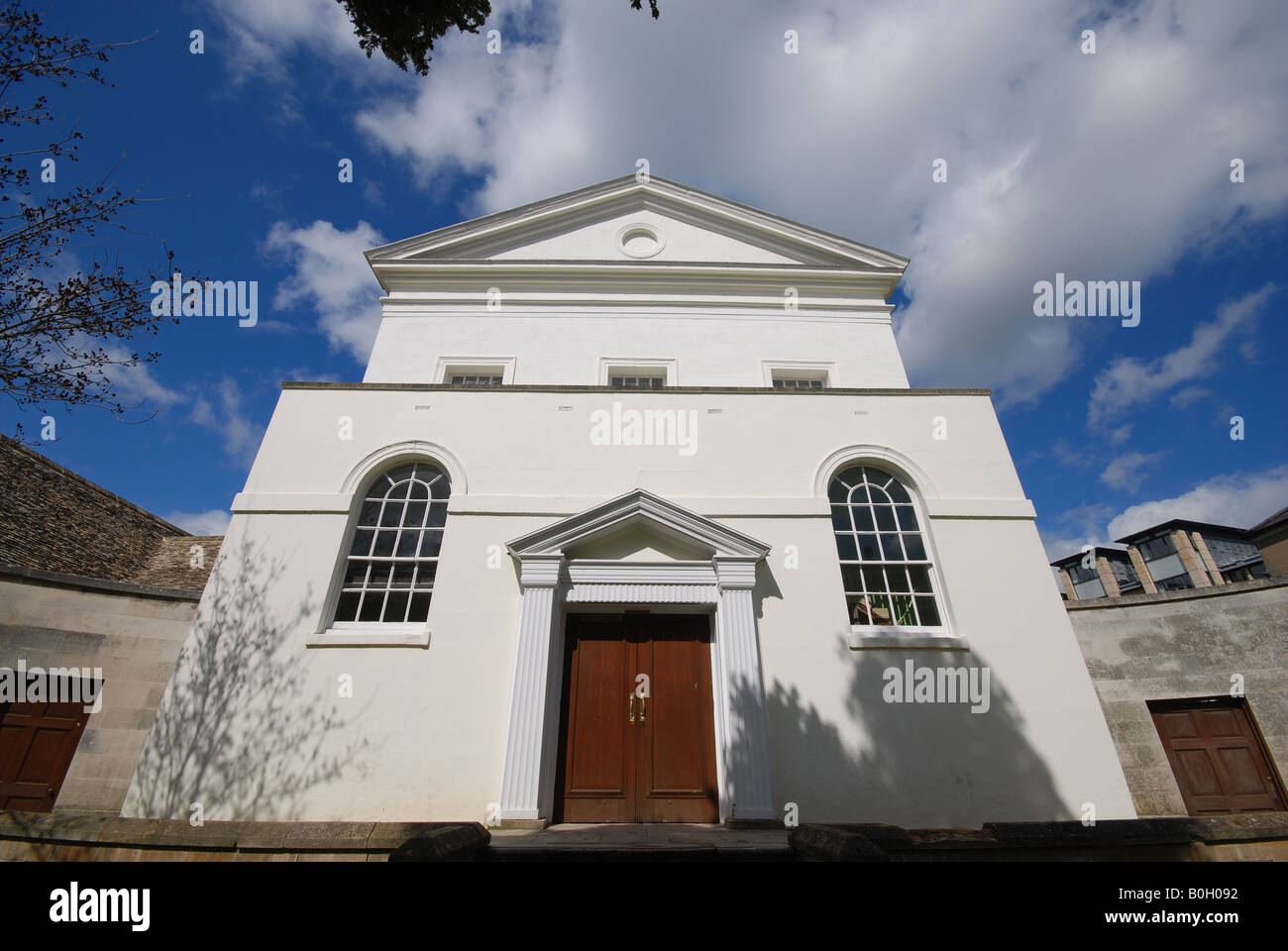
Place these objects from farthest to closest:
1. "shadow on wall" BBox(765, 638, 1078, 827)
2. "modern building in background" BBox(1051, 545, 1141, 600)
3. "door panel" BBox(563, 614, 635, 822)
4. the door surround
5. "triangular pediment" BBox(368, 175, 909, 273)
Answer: "modern building in background" BBox(1051, 545, 1141, 600) → "triangular pediment" BBox(368, 175, 909, 273) → "door panel" BBox(563, 614, 635, 822) → "shadow on wall" BBox(765, 638, 1078, 827) → the door surround

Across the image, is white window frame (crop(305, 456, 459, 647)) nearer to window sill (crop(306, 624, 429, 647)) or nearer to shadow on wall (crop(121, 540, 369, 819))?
window sill (crop(306, 624, 429, 647))

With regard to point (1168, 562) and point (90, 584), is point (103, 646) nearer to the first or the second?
point (90, 584)

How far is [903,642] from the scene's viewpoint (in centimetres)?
683

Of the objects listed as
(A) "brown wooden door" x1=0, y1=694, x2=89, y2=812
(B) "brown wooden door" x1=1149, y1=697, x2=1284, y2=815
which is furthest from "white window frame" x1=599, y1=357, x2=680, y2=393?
(A) "brown wooden door" x1=0, y1=694, x2=89, y2=812

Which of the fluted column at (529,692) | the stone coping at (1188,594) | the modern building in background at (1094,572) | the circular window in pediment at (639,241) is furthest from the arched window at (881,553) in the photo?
the modern building in background at (1094,572)

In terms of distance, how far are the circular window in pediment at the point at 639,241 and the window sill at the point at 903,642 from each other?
9.82 meters

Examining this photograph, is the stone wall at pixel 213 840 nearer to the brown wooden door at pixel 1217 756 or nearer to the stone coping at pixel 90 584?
the stone coping at pixel 90 584

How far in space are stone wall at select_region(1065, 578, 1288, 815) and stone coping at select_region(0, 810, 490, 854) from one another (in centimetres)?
1013

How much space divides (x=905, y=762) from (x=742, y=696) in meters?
2.05

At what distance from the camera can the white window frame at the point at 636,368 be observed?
36.2 ft

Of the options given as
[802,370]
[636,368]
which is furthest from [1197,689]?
[636,368]

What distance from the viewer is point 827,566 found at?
7.34 meters

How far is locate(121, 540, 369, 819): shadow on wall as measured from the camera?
20.0 ft
